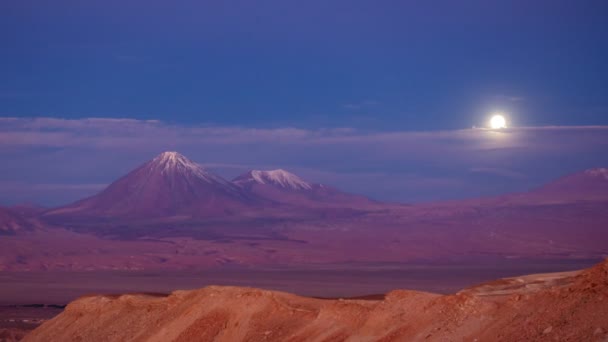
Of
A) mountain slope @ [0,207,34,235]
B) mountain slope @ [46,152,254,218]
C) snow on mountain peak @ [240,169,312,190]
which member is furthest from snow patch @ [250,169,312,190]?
mountain slope @ [0,207,34,235]

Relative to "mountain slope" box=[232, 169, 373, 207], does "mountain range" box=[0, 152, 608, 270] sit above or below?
below

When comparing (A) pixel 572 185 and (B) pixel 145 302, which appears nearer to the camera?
(B) pixel 145 302

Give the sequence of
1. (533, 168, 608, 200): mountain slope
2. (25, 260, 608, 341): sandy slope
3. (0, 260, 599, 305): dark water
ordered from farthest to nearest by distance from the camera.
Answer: (533, 168, 608, 200): mountain slope → (0, 260, 599, 305): dark water → (25, 260, 608, 341): sandy slope

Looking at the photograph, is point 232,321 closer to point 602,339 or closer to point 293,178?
point 602,339

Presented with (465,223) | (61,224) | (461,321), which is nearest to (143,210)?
(61,224)

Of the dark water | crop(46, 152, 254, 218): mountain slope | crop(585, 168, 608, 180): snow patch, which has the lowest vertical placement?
the dark water

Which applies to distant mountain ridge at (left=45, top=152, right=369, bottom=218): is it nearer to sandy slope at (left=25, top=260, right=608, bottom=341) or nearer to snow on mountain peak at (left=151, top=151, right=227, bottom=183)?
snow on mountain peak at (left=151, top=151, right=227, bottom=183)

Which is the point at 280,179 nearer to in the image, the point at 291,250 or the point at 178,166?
the point at 178,166
